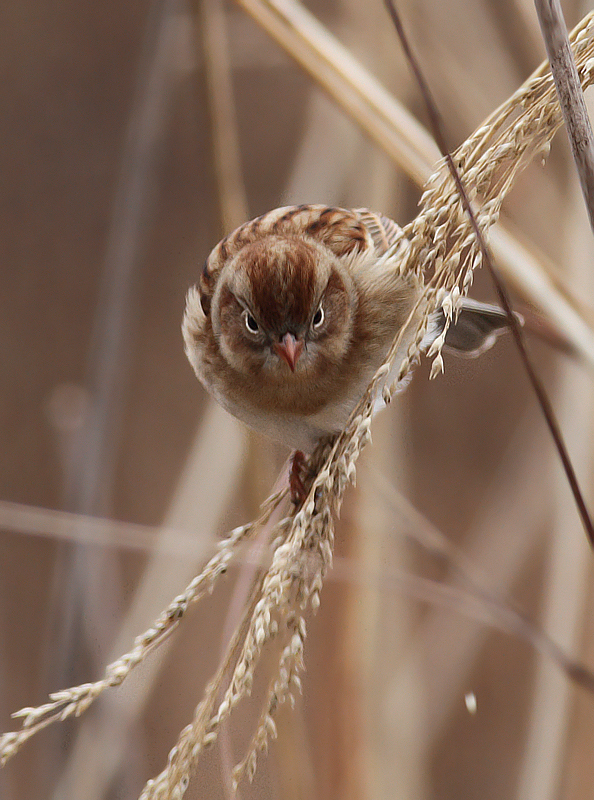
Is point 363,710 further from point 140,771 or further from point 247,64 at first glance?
point 247,64

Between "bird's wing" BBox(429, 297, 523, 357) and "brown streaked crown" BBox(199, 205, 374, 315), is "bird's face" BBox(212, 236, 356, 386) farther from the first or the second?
"bird's wing" BBox(429, 297, 523, 357)

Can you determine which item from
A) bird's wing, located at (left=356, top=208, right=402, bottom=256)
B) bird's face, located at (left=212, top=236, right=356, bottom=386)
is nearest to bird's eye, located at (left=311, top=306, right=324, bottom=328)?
bird's face, located at (left=212, top=236, right=356, bottom=386)

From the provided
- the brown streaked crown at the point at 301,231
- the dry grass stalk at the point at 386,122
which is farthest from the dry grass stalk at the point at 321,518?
the brown streaked crown at the point at 301,231

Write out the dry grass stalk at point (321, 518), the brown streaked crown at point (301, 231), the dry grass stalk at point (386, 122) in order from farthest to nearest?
the brown streaked crown at point (301, 231) < the dry grass stalk at point (386, 122) < the dry grass stalk at point (321, 518)

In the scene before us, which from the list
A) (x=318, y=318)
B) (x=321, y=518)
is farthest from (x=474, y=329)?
(x=321, y=518)

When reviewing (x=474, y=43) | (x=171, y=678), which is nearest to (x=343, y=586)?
(x=171, y=678)

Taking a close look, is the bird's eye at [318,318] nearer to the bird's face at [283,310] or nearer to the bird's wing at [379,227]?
the bird's face at [283,310]

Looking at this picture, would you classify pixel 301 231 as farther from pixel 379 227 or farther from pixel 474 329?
pixel 474 329
